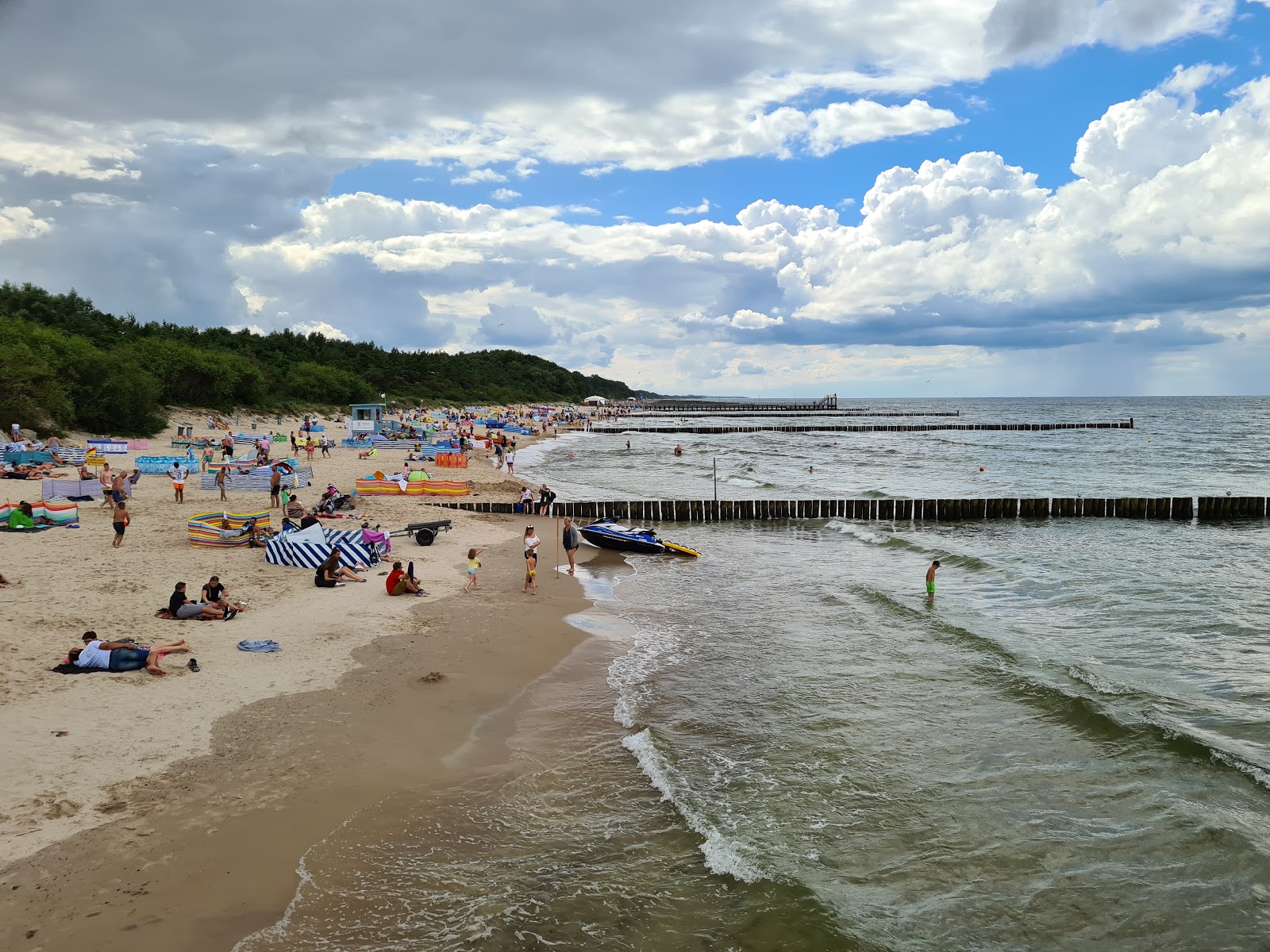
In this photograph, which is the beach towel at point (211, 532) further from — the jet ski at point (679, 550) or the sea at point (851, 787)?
the jet ski at point (679, 550)

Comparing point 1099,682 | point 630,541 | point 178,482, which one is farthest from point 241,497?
point 1099,682

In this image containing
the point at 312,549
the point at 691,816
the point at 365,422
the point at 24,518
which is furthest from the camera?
the point at 365,422

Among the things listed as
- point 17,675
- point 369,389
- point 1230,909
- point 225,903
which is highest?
point 369,389

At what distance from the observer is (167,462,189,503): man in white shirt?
1147 inches

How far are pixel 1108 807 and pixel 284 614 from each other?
48.3 feet

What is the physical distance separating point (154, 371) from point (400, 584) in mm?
56485

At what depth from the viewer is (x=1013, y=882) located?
886 centimetres

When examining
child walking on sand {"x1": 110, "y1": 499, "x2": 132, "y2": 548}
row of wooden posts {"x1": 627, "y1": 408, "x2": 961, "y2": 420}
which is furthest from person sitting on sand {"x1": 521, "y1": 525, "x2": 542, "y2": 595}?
row of wooden posts {"x1": 627, "y1": 408, "x2": 961, "y2": 420}

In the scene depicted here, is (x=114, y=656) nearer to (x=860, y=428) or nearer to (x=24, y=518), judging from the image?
(x=24, y=518)

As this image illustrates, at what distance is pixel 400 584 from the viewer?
1906 cm

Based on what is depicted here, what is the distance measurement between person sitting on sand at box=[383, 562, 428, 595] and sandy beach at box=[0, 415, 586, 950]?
509 mm

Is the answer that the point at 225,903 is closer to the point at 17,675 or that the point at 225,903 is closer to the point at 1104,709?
the point at 17,675

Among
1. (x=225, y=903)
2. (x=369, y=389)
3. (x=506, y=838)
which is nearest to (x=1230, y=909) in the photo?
(x=506, y=838)

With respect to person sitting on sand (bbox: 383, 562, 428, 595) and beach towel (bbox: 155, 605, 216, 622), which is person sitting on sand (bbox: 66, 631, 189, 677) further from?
person sitting on sand (bbox: 383, 562, 428, 595)
